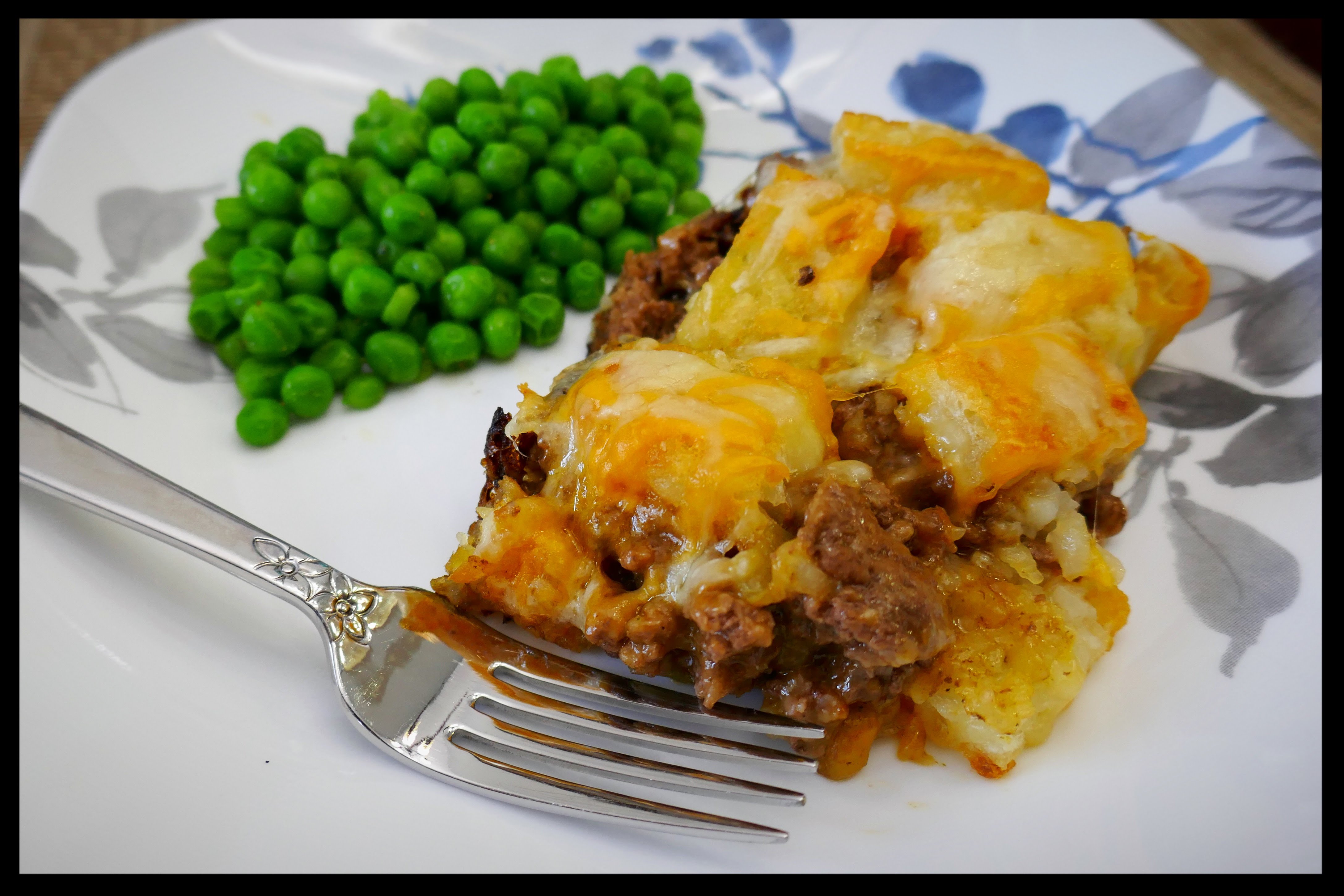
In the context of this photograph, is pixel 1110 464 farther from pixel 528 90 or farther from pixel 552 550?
pixel 528 90

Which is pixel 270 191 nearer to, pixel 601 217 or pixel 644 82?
pixel 601 217

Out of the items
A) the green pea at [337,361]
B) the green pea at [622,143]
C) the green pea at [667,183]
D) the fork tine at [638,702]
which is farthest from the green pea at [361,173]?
the fork tine at [638,702]

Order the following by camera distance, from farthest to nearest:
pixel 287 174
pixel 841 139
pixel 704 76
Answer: pixel 704 76
pixel 287 174
pixel 841 139

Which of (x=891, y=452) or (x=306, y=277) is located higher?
(x=891, y=452)

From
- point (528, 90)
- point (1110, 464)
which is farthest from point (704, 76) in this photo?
point (1110, 464)

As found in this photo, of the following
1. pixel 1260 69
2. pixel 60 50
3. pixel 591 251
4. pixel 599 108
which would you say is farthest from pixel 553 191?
pixel 1260 69
